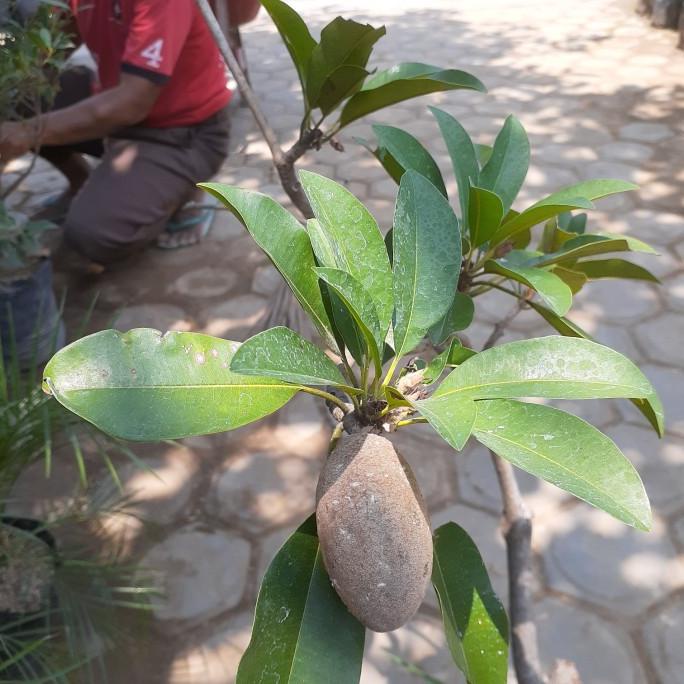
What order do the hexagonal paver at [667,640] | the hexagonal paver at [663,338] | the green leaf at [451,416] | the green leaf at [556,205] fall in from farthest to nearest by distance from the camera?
1. the hexagonal paver at [663,338]
2. the hexagonal paver at [667,640]
3. the green leaf at [556,205]
4. the green leaf at [451,416]

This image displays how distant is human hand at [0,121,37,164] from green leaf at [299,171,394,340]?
1443 mm

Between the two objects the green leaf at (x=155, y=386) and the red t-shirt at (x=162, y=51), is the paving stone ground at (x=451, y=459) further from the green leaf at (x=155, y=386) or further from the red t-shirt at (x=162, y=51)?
the green leaf at (x=155, y=386)

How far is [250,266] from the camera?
A: 2355 mm

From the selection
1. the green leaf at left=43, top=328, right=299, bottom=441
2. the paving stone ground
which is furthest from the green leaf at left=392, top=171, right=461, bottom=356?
the paving stone ground

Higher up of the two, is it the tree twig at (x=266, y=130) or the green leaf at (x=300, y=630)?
the tree twig at (x=266, y=130)

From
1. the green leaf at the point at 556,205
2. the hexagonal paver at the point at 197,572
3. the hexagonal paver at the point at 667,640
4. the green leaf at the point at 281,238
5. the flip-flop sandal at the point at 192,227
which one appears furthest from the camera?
the flip-flop sandal at the point at 192,227

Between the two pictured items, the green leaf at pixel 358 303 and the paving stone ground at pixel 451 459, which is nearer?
the green leaf at pixel 358 303

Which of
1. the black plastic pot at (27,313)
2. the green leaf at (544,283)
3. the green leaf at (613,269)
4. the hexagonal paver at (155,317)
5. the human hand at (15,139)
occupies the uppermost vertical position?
the green leaf at (544,283)

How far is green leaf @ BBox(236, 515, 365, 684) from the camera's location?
46 centimetres

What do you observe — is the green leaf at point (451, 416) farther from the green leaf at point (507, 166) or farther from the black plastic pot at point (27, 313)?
the black plastic pot at point (27, 313)

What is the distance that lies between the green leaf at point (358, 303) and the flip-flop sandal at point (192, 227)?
2.14 meters

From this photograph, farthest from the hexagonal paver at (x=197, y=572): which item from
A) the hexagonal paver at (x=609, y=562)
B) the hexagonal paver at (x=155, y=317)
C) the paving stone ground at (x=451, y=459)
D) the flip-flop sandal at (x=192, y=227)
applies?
the flip-flop sandal at (x=192, y=227)

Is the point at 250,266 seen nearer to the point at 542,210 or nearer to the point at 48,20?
the point at 48,20

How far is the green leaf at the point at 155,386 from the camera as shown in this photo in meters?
0.41
